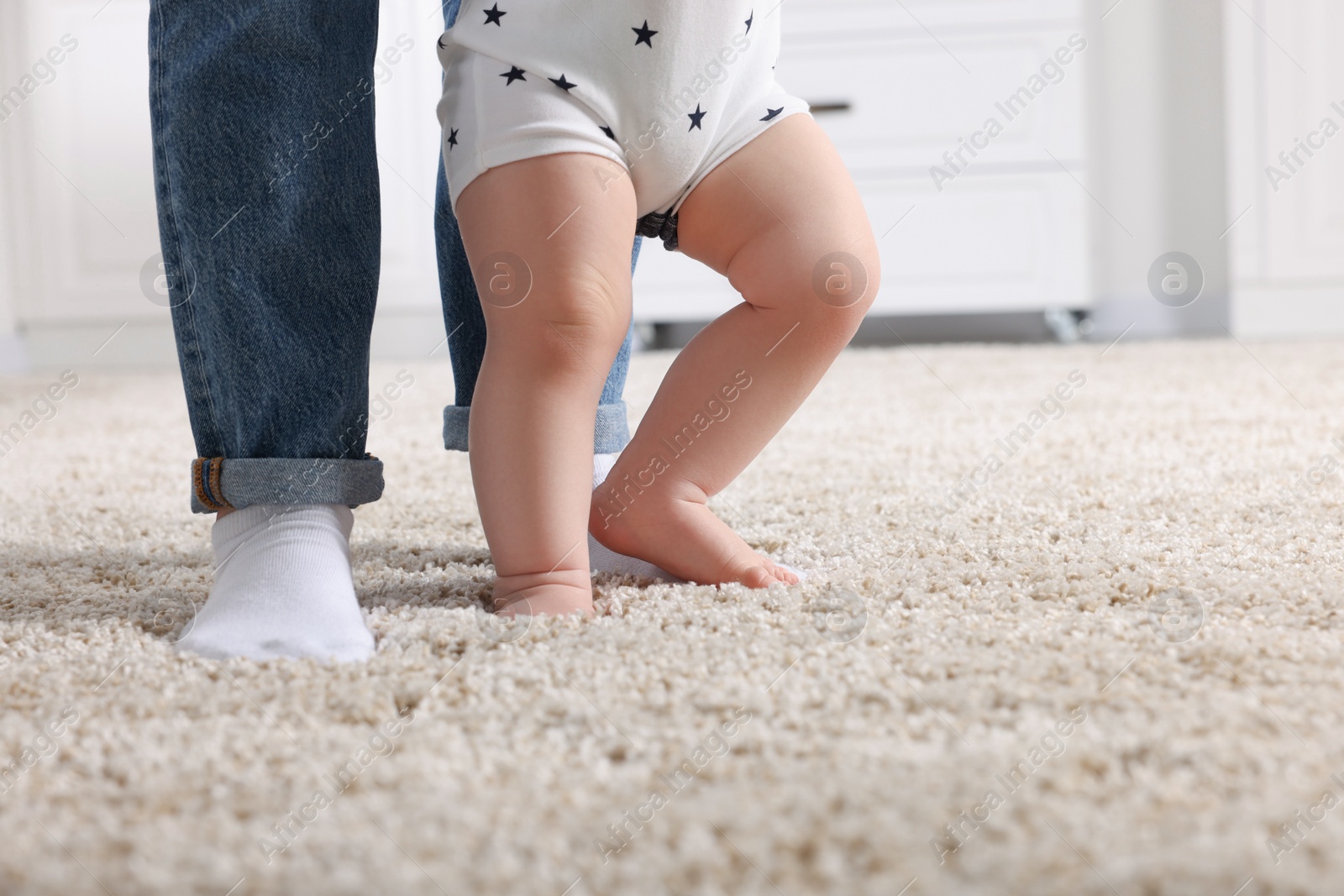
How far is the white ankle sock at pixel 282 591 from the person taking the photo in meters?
0.43

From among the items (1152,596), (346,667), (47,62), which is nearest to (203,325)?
(346,667)

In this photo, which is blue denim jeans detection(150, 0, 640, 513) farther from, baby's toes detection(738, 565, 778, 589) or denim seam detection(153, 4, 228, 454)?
baby's toes detection(738, 565, 778, 589)

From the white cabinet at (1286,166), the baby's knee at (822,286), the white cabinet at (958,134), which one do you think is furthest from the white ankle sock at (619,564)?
the white cabinet at (1286,166)

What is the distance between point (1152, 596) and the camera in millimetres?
463

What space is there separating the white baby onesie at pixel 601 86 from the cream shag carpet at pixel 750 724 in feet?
0.70

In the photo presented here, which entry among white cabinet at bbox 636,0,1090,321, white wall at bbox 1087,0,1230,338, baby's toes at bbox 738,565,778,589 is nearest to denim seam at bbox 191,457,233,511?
baby's toes at bbox 738,565,778,589

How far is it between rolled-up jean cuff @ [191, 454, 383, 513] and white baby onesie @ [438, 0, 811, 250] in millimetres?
148

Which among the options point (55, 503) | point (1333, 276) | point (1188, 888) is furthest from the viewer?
point (1333, 276)

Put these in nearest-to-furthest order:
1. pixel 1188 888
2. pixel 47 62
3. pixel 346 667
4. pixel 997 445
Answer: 1. pixel 1188 888
2. pixel 346 667
3. pixel 997 445
4. pixel 47 62

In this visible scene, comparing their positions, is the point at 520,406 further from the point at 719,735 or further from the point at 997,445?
the point at 997,445

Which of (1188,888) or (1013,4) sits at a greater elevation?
(1013,4)

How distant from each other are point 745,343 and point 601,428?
142mm

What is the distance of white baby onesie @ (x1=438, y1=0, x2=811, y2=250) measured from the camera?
504 mm

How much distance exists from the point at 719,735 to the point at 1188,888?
13 centimetres
